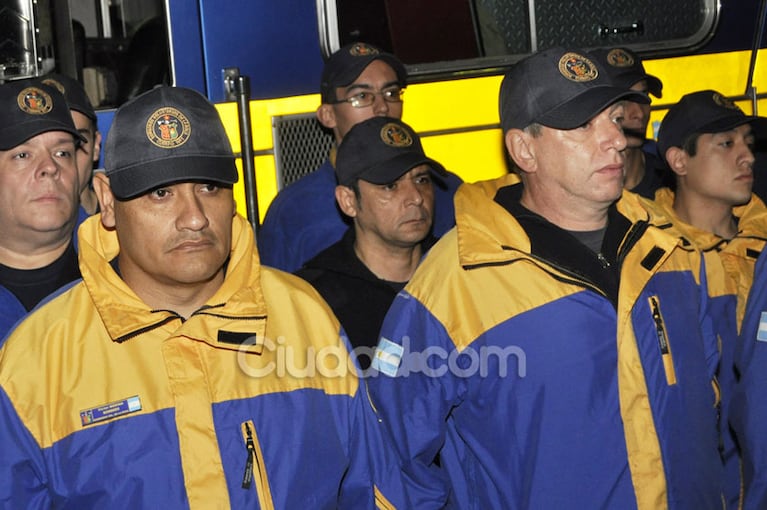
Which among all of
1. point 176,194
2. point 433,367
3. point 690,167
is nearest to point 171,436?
point 176,194

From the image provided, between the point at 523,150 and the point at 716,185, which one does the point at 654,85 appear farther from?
the point at 523,150

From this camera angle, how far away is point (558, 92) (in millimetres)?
3131

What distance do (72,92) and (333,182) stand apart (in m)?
1.15

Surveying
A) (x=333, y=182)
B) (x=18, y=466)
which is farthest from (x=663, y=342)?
(x=333, y=182)

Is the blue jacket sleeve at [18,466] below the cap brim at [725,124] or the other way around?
below

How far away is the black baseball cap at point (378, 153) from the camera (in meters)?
4.27

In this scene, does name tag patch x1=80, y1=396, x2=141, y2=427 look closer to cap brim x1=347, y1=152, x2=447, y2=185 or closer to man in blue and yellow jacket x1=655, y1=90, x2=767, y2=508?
cap brim x1=347, y1=152, x2=447, y2=185

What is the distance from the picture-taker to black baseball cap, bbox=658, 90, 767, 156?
460cm

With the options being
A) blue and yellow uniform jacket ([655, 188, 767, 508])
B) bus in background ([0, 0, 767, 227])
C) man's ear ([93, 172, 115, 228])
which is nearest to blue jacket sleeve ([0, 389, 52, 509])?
man's ear ([93, 172, 115, 228])

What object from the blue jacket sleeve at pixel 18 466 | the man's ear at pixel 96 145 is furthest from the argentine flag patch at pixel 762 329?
the man's ear at pixel 96 145

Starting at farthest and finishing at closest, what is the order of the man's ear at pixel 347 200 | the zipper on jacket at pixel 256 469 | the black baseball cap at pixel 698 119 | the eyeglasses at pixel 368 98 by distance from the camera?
the eyeglasses at pixel 368 98 → the black baseball cap at pixel 698 119 → the man's ear at pixel 347 200 → the zipper on jacket at pixel 256 469

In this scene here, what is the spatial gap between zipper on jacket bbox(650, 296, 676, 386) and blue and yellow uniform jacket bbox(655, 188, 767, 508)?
11.7 inches

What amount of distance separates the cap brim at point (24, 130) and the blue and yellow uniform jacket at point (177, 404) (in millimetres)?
986
